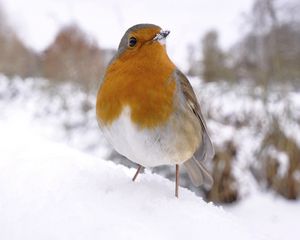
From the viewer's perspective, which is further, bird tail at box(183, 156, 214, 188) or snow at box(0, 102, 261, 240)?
bird tail at box(183, 156, 214, 188)

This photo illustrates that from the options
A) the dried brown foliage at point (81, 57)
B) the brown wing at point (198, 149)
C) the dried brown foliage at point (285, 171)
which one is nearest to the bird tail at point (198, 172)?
the brown wing at point (198, 149)

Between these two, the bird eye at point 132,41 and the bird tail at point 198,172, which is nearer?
the bird eye at point 132,41

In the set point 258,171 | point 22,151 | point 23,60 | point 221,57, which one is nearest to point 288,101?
point 258,171

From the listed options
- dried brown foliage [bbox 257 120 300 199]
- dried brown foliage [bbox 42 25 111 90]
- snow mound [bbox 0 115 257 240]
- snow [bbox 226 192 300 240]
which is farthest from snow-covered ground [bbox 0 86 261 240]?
dried brown foliage [bbox 42 25 111 90]

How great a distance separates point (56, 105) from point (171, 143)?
468 cm

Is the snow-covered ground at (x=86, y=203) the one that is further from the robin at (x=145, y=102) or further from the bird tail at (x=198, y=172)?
the bird tail at (x=198, y=172)

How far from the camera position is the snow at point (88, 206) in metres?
0.66

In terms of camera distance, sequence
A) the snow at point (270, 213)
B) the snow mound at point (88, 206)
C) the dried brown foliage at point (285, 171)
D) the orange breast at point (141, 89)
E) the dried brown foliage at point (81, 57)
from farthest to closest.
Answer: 1. the dried brown foliage at point (81, 57)
2. the dried brown foliage at point (285, 171)
3. the snow at point (270, 213)
4. the orange breast at point (141, 89)
5. the snow mound at point (88, 206)

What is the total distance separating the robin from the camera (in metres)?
0.98

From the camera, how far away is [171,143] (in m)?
1.05

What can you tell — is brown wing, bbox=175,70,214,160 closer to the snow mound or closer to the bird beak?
the bird beak

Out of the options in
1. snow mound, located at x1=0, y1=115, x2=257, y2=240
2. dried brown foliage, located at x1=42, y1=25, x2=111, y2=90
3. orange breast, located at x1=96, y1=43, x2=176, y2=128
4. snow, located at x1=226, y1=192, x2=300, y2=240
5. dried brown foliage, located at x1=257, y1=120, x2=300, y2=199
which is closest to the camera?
snow mound, located at x1=0, y1=115, x2=257, y2=240

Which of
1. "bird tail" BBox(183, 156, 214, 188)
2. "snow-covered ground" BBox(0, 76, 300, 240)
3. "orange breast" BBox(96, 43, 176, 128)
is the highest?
"orange breast" BBox(96, 43, 176, 128)

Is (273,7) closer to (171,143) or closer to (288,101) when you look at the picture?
(288,101)
